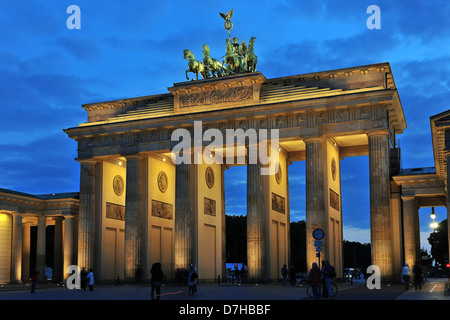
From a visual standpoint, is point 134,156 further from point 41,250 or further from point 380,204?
point 380,204

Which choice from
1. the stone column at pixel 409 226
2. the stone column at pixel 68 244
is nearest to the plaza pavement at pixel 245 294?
the stone column at pixel 409 226

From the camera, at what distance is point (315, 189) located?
155 feet

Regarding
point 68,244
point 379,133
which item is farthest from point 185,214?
point 379,133

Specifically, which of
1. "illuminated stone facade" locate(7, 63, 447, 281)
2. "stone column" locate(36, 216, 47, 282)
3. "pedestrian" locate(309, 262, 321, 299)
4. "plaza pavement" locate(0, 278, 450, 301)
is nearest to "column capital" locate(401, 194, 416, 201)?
"illuminated stone facade" locate(7, 63, 447, 281)

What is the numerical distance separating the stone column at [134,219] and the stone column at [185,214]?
3.69 metres

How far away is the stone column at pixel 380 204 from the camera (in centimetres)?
4447

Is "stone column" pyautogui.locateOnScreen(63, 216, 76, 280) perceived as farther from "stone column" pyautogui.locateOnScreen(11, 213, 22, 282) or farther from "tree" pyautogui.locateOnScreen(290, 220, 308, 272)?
"tree" pyautogui.locateOnScreen(290, 220, 308, 272)

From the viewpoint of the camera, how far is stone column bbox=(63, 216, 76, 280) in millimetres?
57469

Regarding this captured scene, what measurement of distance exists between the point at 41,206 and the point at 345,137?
31638 mm

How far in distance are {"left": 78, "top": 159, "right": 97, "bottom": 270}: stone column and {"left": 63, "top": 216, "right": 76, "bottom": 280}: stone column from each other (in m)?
3.32

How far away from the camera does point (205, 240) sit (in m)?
54.0

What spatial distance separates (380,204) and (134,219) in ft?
68.9

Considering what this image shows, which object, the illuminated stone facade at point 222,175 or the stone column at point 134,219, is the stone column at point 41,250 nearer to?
the illuminated stone facade at point 222,175
